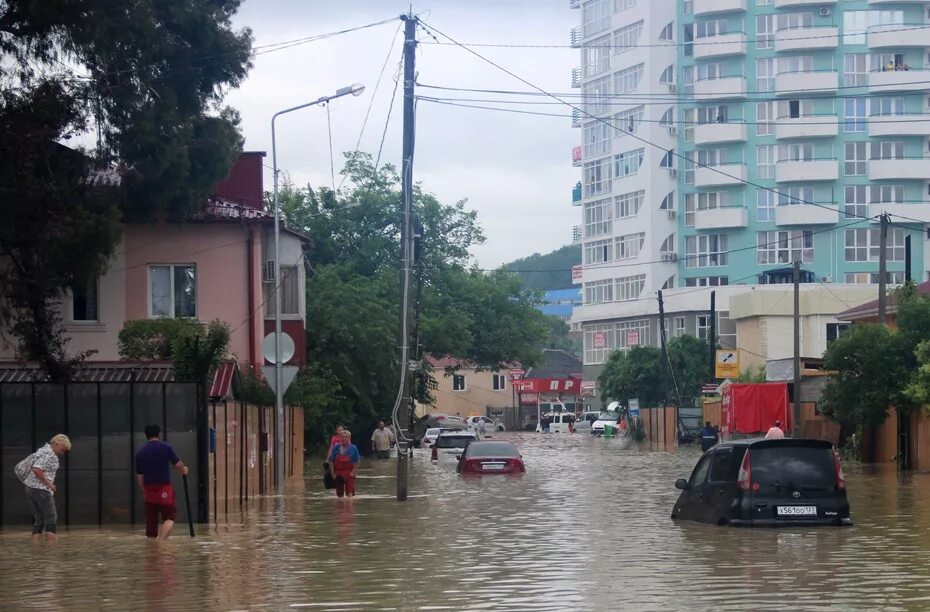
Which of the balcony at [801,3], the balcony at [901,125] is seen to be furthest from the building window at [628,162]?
the balcony at [901,125]

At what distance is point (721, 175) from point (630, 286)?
39.2 feet

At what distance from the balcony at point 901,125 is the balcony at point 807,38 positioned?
6.44m

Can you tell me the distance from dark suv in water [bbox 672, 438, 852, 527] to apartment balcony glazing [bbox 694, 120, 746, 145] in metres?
98.5

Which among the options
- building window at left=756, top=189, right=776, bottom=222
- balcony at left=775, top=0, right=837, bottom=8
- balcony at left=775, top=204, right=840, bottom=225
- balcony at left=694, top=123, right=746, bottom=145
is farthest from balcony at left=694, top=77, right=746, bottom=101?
balcony at left=775, top=204, right=840, bottom=225

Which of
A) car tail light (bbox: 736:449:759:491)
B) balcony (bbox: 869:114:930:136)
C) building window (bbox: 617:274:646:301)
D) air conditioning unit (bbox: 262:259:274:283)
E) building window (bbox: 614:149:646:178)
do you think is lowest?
car tail light (bbox: 736:449:759:491)

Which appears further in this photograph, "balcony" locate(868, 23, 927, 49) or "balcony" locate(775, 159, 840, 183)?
"balcony" locate(775, 159, 840, 183)

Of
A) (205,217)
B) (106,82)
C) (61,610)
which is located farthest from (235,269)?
(61,610)

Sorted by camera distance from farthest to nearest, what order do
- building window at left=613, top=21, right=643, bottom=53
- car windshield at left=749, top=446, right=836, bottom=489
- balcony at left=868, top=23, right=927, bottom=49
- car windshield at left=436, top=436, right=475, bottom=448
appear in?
building window at left=613, top=21, right=643, bottom=53
balcony at left=868, top=23, right=927, bottom=49
car windshield at left=436, top=436, right=475, bottom=448
car windshield at left=749, top=446, right=836, bottom=489

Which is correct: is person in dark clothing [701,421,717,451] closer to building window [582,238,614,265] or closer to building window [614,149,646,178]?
building window [614,149,646,178]

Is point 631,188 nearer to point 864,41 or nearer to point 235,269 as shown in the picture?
point 864,41

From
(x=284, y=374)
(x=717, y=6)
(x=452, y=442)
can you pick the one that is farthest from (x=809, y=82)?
(x=284, y=374)

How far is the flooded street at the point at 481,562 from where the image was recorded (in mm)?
14898

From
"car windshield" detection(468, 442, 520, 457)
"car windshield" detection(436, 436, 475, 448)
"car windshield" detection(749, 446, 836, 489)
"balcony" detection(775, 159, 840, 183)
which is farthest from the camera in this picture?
"balcony" detection(775, 159, 840, 183)

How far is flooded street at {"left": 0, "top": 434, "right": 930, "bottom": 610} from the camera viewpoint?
14.9 metres
